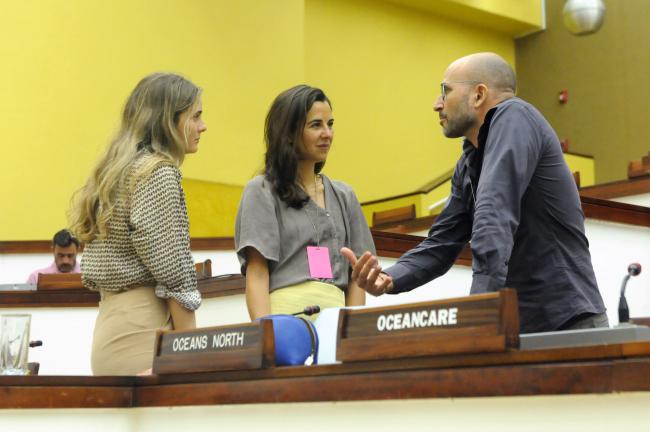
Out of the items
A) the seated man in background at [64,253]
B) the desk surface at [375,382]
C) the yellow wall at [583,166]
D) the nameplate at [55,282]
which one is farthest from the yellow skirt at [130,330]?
the yellow wall at [583,166]

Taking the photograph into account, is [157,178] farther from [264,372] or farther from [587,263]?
[587,263]

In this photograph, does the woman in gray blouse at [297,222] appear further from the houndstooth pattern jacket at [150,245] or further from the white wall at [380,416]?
the white wall at [380,416]

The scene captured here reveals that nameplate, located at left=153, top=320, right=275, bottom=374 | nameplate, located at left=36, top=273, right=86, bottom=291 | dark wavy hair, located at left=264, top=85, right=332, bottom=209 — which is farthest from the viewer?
nameplate, located at left=36, top=273, right=86, bottom=291

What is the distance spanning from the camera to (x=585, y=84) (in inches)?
430

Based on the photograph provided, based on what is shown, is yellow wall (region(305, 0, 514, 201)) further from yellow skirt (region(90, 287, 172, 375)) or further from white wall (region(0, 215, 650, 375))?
yellow skirt (region(90, 287, 172, 375))

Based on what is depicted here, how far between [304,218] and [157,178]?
0.44 m

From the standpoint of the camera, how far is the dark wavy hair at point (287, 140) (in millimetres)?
2641

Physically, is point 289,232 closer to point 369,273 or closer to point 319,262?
point 319,262

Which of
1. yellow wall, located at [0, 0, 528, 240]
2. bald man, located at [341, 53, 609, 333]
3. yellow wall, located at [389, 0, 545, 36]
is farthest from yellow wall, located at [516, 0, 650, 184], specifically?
bald man, located at [341, 53, 609, 333]

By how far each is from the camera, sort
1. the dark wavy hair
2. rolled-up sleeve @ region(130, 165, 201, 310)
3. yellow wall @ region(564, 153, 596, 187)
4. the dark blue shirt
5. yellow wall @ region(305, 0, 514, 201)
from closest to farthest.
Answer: the dark blue shirt < rolled-up sleeve @ region(130, 165, 201, 310) < the dark wavy hair < yellow wall @ region(564, 153, 596, 187) < yellow wall @ region(305, 0, 514, 201)

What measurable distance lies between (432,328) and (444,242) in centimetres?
82

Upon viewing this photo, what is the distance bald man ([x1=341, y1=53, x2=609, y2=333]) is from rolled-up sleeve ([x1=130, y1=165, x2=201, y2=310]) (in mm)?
385

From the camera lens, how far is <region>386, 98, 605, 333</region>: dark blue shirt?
6.54ft

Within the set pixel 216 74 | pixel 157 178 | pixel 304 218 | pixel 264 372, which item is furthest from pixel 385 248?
pixel 216 74
